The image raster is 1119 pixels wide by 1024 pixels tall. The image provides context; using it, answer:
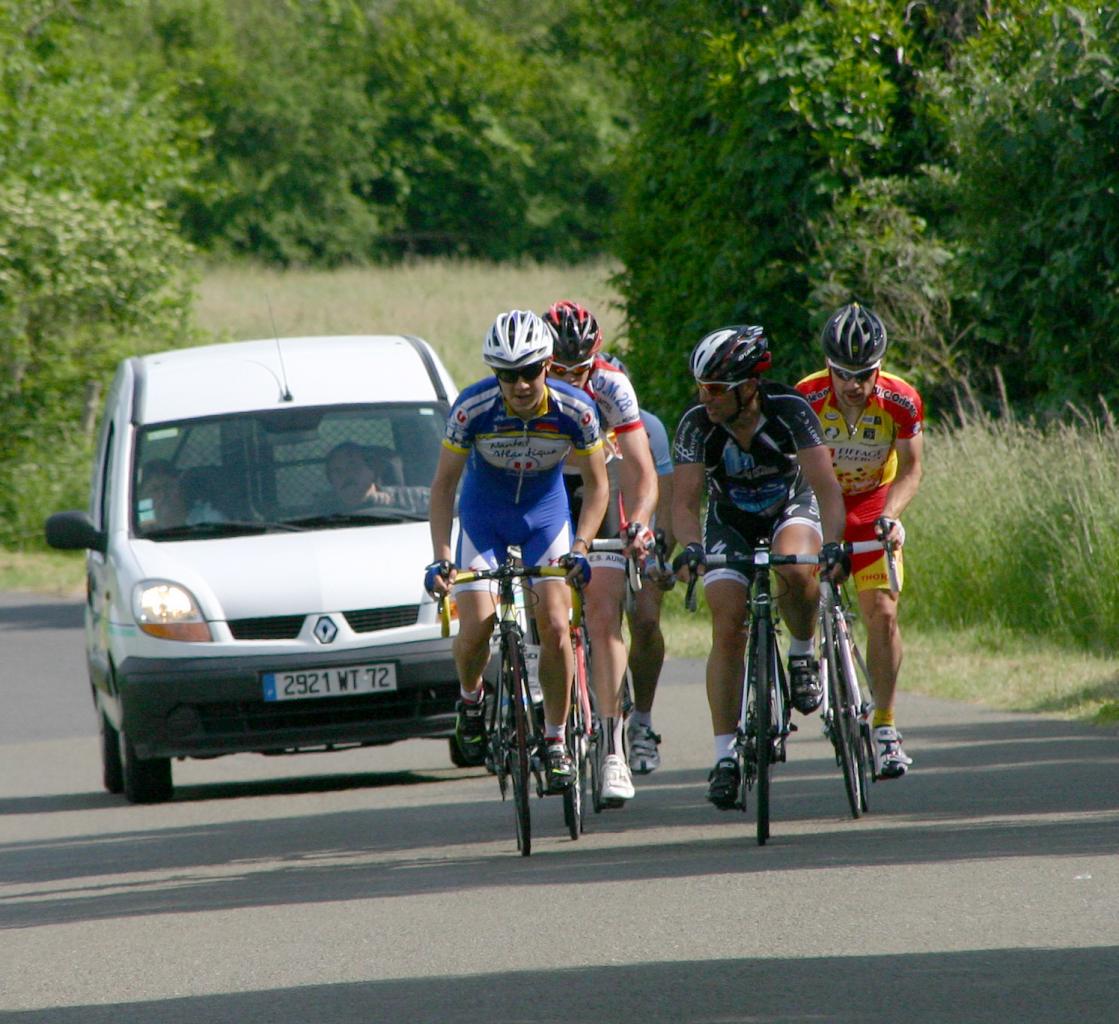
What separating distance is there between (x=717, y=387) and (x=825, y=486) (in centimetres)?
55

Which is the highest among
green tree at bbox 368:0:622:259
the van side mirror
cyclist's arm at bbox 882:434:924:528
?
green tree at bbox 368:0:622:259

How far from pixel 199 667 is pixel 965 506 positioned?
25.8 feet

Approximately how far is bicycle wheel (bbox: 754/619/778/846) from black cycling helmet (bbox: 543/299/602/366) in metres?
1.54

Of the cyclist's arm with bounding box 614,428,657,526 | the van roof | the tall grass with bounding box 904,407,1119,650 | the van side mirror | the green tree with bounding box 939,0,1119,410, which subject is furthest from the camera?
the green tree with bounding box 939,0,1119,410

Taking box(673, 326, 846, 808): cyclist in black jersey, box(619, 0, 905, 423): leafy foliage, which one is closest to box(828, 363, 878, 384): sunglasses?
box(673, 326, 846, 808): cyclist in black jersey

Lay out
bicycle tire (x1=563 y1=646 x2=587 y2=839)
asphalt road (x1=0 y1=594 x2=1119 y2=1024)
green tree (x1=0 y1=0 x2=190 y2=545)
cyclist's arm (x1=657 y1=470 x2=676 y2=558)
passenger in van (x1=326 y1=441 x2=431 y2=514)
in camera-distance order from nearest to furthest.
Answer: asphalt road (x1=0 y1=594 x2=1119 y2=1024) → bicycle tire (x1=563 y1=646 x2=587 y2=839) → cyclist's arm (x1=657 y1=470 x2=676 y2=558) → passenger in van (x1=326 y1=441 x2=431 y2=514) → green tree (x1=0 y1=0 x2=190 y2=545)

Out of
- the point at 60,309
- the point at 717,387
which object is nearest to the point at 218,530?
the point at 717,387

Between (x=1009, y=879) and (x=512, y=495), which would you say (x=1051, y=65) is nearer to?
(x=512, y=495)

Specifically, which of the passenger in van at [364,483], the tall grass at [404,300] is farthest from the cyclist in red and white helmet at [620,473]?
the tall grass at [404,300]

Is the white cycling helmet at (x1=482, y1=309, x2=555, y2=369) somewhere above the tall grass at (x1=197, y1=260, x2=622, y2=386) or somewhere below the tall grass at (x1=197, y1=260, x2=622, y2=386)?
below

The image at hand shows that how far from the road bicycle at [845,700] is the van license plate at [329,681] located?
8.50ft

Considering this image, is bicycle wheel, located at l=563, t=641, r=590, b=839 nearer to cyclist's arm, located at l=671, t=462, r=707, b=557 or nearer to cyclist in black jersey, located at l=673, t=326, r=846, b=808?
cyclist in black jersey, located at l=673, t=326, r=846, b=808

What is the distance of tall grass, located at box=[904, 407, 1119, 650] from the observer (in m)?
15.6

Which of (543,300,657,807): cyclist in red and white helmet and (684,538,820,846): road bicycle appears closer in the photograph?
(684,538,820,846): road bicycle
